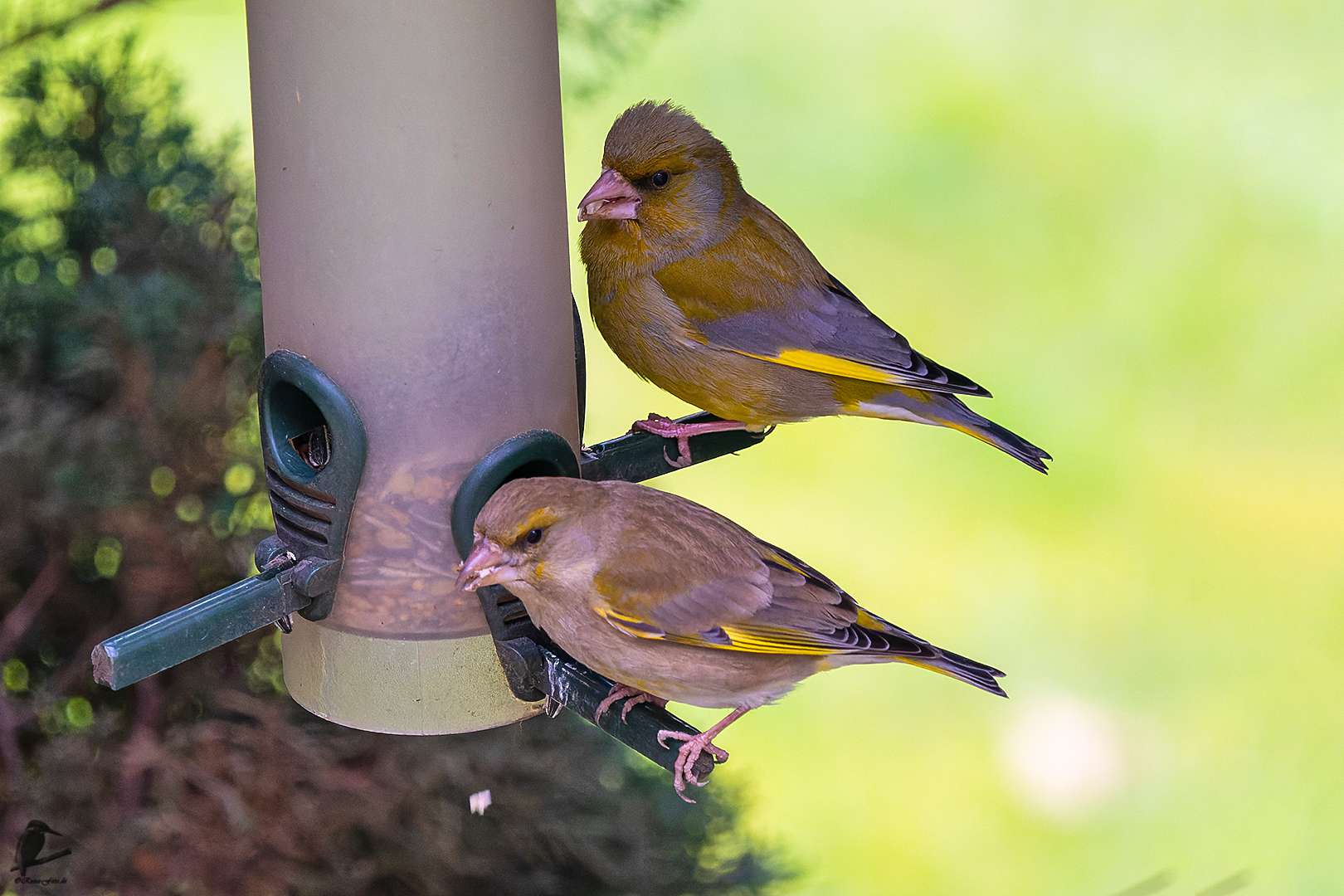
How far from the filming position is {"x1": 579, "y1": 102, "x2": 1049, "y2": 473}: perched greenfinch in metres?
3.52

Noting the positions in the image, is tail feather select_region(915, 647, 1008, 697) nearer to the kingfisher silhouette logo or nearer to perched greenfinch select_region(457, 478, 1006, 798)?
perched greenfinch select_region(457, 478, 1006, 798)

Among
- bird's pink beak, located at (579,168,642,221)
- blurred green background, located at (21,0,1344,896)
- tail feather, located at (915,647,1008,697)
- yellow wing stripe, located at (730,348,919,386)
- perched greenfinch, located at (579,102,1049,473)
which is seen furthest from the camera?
blurred green background, located at (21,0,1344,896)

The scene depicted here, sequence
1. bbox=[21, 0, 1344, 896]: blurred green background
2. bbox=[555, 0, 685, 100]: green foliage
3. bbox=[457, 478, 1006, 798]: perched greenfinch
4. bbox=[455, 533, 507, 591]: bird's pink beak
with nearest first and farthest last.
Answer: bbox=[455, 533, 507, 591]: bird's pink beak, bbox=[457, 478, 1006, 798]: perched greenfinch, bbox=[555, 0, 685, 100]: green foliage, bbox=[21, 0, 1344, 896]: blurred green background

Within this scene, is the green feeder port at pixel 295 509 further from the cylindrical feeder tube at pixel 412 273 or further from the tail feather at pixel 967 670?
the tail feather at pixel 967 670

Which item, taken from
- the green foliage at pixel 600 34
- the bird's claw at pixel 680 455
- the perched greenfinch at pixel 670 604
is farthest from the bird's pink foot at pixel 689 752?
the green foliage at pixel 600 34

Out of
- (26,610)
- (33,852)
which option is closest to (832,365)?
(26,610)

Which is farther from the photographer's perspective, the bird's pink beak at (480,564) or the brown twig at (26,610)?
the brown twig at (26,610)

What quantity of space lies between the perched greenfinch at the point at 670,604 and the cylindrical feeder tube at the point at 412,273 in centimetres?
22

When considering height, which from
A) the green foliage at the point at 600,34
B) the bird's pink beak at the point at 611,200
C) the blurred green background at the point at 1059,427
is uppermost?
the green foliage at the point at 600,34

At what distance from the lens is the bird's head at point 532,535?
2.67m

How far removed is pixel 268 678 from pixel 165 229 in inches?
47.7

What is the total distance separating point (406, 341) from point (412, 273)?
14 cm

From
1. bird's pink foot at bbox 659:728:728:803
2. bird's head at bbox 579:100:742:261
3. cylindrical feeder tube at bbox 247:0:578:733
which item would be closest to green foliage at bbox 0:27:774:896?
cylindrical feeder tube at bbox 247:0:578:733

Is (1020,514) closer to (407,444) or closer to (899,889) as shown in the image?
(899,889)
